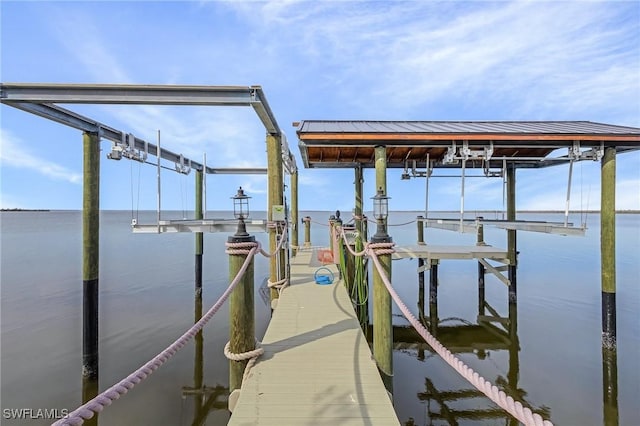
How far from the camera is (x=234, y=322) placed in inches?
128

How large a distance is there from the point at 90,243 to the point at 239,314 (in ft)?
16.1

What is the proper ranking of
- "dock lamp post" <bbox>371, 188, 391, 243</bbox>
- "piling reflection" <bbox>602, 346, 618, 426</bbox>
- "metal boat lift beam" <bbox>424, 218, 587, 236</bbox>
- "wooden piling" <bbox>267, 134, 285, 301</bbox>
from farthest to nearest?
"metal boat lift beam" <bbox>424, 218, 587, 236</bbox>, "wooden piling" <bbox>267, 134, 285, 301</bbox>, "piling reflection" <bbox>602, 346, 618, 426</bbox>, "dock lamp post" <bbox>371, 188, 391, 243</bbox>

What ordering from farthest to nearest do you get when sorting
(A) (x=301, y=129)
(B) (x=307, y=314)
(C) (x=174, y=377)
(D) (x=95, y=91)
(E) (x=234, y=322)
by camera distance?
(C) (x=174, y=377), (A) (x=301, y=129), (B) (x=307, y=314), (D) (x=95, y=91), (E) (x=234, y=322)

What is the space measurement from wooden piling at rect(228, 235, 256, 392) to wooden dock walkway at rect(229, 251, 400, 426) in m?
0.22

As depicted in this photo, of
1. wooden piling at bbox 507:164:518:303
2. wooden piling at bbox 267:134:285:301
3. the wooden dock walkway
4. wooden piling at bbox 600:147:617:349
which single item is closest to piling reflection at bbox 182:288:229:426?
the wooden dock walkway

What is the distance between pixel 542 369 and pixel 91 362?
1025cm

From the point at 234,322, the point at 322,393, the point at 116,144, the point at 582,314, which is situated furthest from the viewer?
the point at 582,314

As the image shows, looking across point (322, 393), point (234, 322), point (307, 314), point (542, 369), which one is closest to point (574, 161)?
point (542, 369)

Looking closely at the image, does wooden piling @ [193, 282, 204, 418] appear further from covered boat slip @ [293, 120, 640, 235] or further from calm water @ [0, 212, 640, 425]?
covered boat slip @ [293, 120, 640, 235]

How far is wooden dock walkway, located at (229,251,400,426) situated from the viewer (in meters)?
2.68

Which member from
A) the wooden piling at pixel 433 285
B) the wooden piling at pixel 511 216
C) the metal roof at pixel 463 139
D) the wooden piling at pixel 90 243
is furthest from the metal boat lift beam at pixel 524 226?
the wooden piling at pixel 90 243

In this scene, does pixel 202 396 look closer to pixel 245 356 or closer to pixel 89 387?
pixel 89 387

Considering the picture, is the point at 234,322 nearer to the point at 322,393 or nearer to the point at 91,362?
the point at 322,393

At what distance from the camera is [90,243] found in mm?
6160
